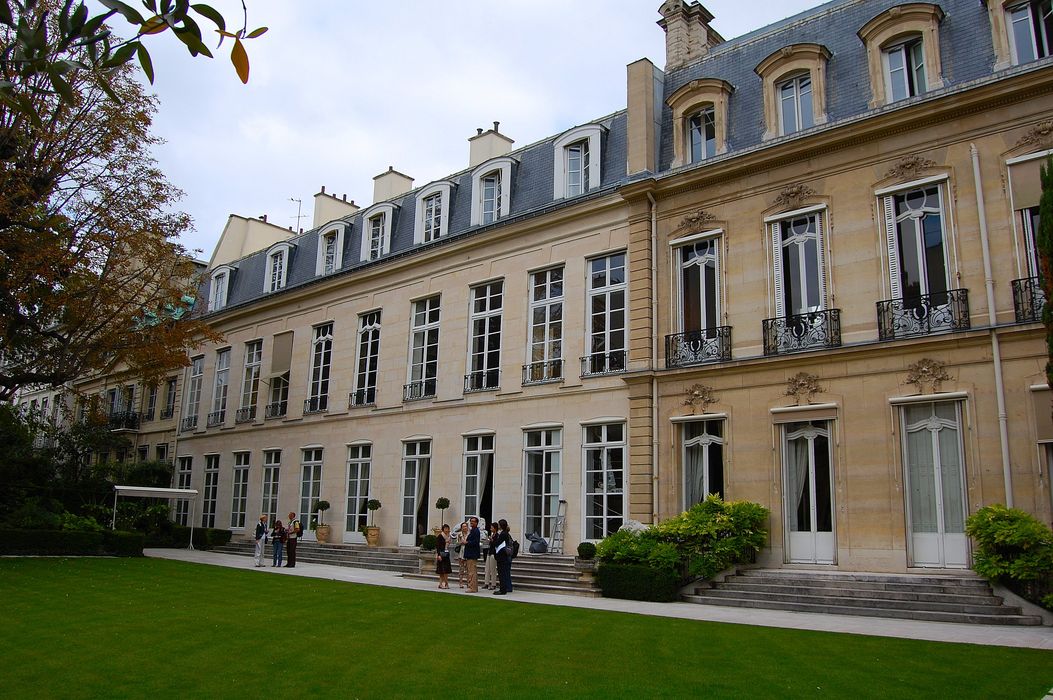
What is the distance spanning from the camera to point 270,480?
27219 millimetres

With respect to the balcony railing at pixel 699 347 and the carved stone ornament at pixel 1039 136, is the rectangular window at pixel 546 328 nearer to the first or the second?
the balcony railing at pixel 699 347

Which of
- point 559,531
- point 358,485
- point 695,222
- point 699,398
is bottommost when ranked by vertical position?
point 559,531

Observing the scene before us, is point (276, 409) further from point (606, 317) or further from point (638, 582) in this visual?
point (638, 582)

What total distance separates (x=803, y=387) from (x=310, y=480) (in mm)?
15839

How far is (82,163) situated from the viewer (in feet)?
61.6

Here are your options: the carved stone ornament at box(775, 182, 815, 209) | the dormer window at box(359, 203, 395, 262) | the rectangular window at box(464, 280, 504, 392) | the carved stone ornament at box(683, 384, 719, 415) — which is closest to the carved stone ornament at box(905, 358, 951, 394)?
the carved stone ornament at box(683, 384, 719, 415)

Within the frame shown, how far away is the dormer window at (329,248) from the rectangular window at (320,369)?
197 cm

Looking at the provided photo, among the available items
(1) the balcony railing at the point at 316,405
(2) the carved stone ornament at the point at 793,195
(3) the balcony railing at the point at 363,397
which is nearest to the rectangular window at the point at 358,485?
(3) the balcony railing at the point at 363,397

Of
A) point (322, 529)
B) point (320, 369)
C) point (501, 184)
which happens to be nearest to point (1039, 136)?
point (501, 184)

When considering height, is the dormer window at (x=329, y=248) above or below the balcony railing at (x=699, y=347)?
above

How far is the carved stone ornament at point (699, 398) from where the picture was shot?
53.7 ft

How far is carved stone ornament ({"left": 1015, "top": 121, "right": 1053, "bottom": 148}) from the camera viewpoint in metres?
13.5

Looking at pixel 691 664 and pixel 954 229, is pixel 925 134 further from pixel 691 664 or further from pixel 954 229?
pixel 691 664

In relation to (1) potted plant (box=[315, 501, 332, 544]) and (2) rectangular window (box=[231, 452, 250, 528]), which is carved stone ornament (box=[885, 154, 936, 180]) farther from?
(2) rectangular window (box=[231, 452, 250, 528])
